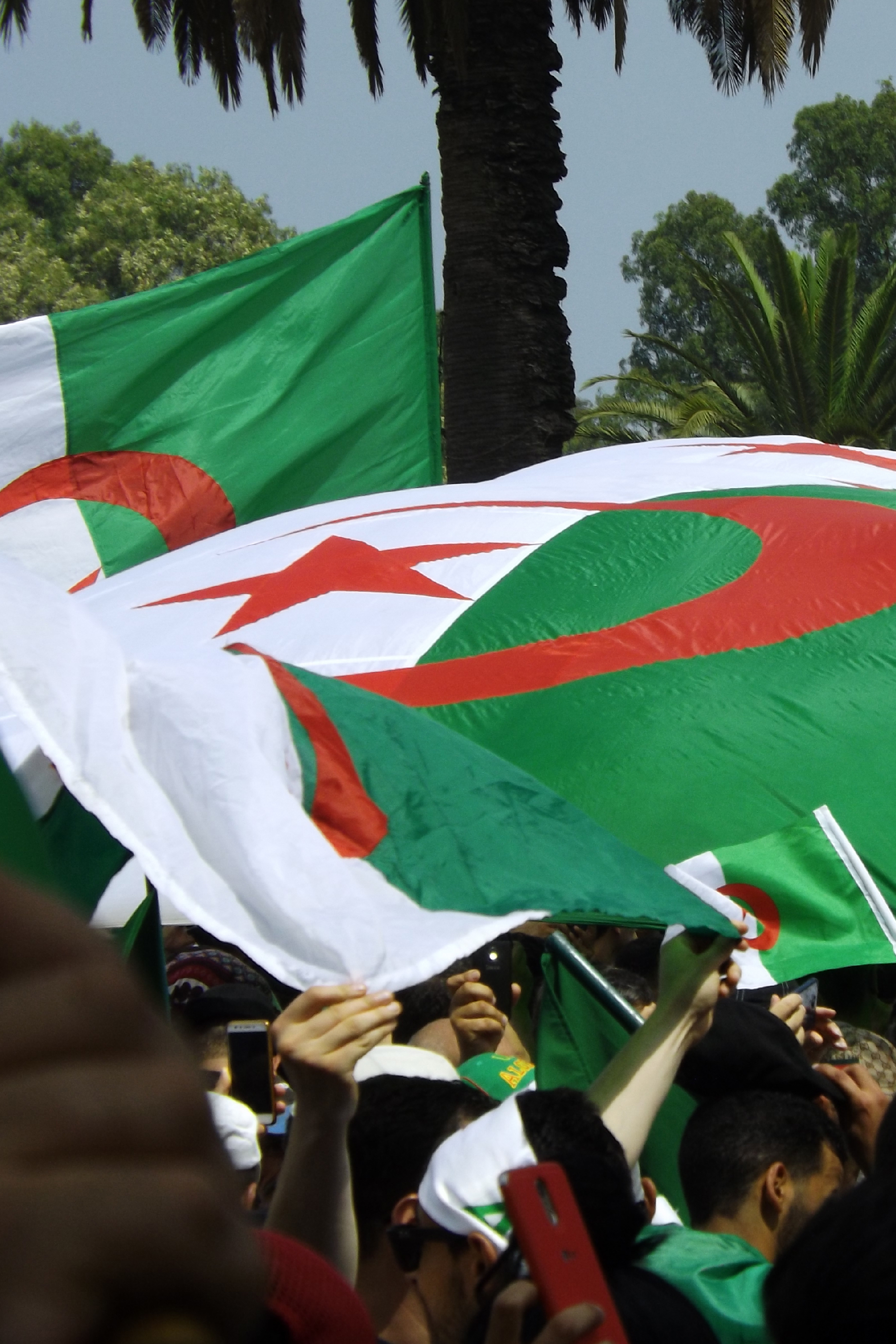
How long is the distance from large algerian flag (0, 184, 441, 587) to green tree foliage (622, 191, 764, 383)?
3514 cm

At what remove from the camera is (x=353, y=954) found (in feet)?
6.00

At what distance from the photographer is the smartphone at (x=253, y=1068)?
9.14 ft

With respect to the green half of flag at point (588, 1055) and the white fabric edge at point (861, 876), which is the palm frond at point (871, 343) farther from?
the green half of flag at point (588, 1055)

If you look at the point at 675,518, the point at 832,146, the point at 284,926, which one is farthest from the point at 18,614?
the point at 832,146

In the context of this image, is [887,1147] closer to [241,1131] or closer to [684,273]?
[241,1131]

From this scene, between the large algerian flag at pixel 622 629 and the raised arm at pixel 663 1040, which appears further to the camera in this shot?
the large algerian flag at pixel 622 629

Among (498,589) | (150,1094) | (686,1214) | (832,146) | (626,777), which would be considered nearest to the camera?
(150,1094)

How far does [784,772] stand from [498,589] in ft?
3.69

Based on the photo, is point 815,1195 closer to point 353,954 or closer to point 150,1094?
point 353,954

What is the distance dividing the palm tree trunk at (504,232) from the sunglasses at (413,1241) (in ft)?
20.0

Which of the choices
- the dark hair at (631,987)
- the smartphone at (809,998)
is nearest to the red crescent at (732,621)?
the dark hair at (631,987)

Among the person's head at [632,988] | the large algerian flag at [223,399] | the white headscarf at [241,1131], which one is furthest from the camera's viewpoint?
the large algerian flag at [223,399]

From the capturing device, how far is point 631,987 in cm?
358

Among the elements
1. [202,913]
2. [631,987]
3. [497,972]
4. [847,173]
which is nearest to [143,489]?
[497,972]
